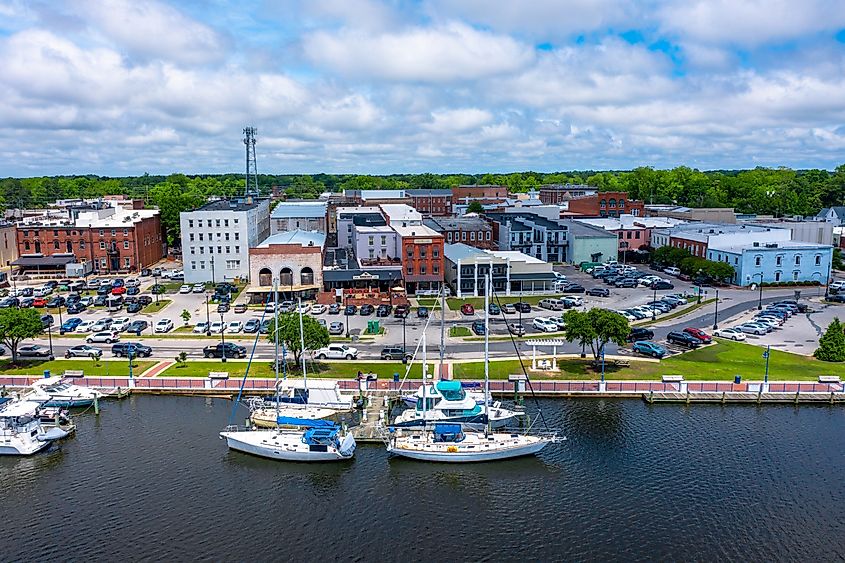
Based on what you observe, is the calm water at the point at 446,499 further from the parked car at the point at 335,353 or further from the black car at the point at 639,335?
the black car at the point at 639,335

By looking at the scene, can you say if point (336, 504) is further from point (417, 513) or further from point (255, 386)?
point (255, 386)

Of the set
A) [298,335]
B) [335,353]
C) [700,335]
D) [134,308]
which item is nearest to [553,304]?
[700,335]

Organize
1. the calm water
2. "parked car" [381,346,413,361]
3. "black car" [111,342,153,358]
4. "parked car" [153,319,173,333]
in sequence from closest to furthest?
the calm water → "parked car" [381,346,413,361] → "black car" [111,342,153,358] → "parked car" [153,319,173,333]

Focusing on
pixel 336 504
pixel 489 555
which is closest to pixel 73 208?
pixel 336 504

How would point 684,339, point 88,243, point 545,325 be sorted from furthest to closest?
point 88,243 < point 545,325 < point 684,339

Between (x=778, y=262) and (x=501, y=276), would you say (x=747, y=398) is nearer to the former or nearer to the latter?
(x=501, y=276)

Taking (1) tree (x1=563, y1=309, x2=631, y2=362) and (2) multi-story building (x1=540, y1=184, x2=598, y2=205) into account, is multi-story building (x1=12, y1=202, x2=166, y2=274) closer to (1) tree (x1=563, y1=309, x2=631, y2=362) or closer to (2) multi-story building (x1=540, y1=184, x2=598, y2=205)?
(1) tree (x1=563, y1=309, x2=631, y2=362)

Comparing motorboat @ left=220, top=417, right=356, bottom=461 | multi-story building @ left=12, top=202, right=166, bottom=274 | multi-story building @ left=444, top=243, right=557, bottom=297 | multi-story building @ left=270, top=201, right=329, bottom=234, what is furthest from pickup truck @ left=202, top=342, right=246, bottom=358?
multi-story building @ left=270, top=201, right=329, bottom=234

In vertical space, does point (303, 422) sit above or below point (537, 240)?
below
